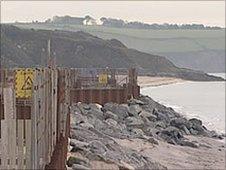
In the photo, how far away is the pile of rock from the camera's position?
1459 centimetres

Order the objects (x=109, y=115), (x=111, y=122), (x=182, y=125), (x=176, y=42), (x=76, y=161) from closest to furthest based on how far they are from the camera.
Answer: (x=76, y=161) < (x=111, y=122) < (x=109, y=115) < (x=182, y=125) < (x=176, y=42)

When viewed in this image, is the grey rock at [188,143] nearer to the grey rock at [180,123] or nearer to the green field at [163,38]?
the grey rock at [180,123]

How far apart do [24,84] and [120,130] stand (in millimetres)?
14147

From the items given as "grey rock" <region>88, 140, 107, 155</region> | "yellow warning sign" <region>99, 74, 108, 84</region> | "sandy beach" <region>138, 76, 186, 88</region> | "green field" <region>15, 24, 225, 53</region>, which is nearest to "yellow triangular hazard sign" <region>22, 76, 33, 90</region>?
"grey rock" <region>88, 140, 107, 155</region>

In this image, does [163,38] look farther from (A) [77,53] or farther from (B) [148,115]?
(B) [148,115]

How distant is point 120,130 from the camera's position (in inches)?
896

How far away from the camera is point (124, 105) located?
27594 millimetres

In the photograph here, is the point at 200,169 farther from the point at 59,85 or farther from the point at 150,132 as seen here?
the point at 59,85

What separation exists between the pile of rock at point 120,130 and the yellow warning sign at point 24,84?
3937 millimetres

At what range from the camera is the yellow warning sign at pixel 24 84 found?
8664mm

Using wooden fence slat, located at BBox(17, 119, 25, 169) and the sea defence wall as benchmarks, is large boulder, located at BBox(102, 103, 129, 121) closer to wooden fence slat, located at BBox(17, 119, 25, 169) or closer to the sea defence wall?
the sea defence wall

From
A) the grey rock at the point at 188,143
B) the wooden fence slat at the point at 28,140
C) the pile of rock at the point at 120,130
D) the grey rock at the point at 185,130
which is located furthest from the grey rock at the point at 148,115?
the wooden fence slat at the point at 28,140

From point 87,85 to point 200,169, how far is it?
983cm

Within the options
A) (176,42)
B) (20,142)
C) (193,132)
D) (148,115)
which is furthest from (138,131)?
(176,42)
